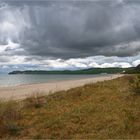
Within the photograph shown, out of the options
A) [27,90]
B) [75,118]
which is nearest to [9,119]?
[75,118]

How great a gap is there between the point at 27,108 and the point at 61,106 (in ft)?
4.49

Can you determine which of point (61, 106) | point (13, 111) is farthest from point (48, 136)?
point (61, 106)

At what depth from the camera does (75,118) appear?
37.4 ft

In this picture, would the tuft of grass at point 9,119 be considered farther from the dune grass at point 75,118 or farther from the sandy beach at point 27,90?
the sandy beach at point 27,90

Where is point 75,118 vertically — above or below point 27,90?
below

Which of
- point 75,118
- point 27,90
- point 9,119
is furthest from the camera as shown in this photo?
point 27,90

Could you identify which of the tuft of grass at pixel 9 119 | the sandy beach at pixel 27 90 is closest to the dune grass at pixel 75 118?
the tuft of grass at pixel 9 119

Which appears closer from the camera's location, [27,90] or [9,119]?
[9,119]

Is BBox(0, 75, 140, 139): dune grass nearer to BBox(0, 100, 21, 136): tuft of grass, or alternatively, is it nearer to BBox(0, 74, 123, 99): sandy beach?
BBox(0, 100, 21, 136): tuft of grass

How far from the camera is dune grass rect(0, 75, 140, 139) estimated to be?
9.88 metres

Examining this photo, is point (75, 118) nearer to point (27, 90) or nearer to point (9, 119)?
point (9, 119)

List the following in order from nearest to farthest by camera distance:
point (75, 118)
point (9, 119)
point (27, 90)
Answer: point (75, 118), point (9, 119), point (27, 90)

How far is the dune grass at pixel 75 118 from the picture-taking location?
9875 mm

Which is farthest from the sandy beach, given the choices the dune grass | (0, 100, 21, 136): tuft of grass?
(0, 100, 21, 136): tuft of grass
